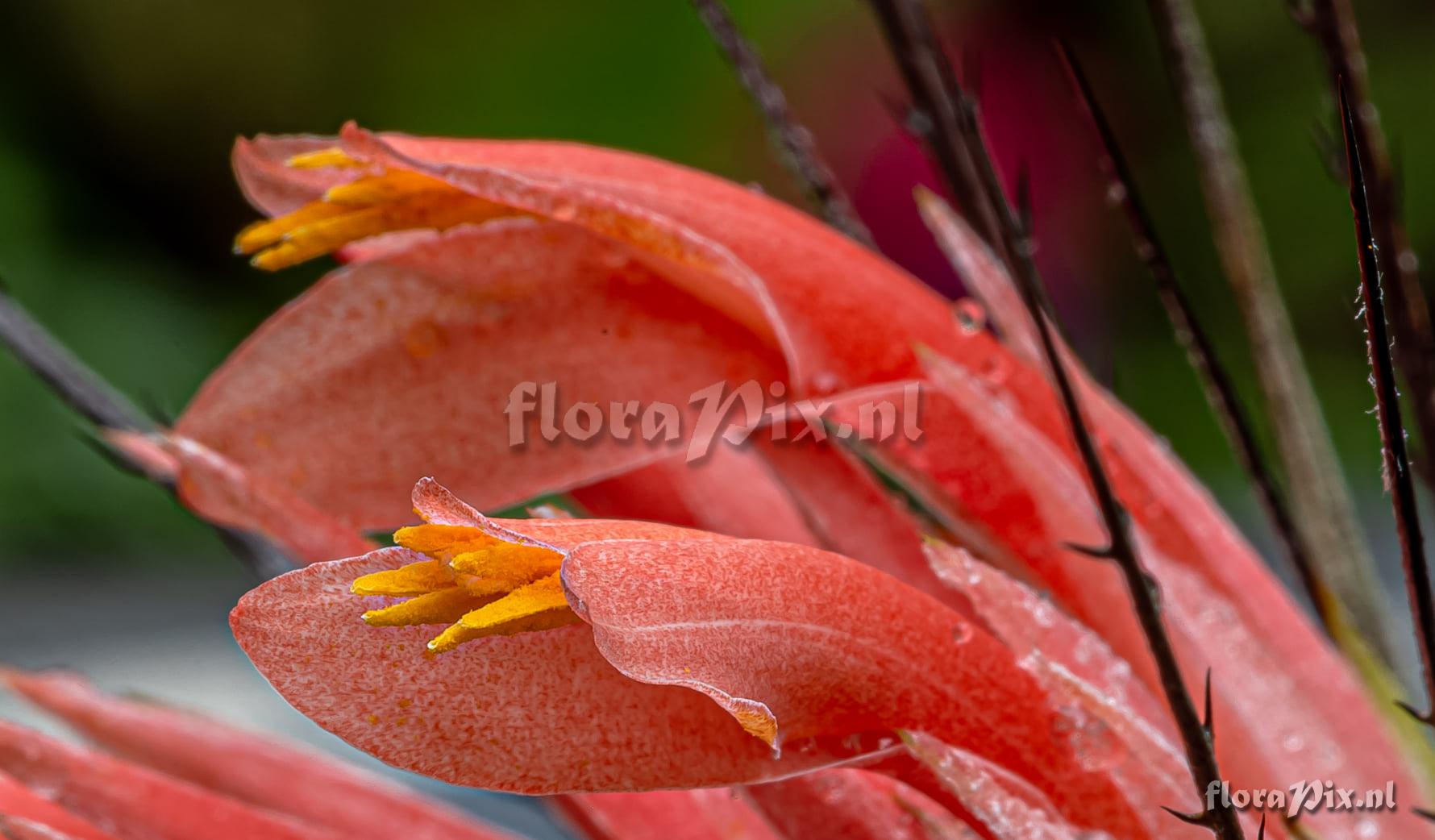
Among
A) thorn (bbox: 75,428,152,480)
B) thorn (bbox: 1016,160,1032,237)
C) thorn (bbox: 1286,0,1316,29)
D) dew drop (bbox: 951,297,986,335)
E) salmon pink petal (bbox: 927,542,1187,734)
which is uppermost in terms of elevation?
thorn (bbox: 1286,0,1316,29)

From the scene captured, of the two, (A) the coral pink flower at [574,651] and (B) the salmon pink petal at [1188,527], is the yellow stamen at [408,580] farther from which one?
(B) the salmon pink petal at [1188,527]

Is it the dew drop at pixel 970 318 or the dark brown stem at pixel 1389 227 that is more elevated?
the dark brown stem at pixel 1389 227

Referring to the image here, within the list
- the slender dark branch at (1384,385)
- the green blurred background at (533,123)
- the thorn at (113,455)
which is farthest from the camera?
the green blurred background at (533,123)

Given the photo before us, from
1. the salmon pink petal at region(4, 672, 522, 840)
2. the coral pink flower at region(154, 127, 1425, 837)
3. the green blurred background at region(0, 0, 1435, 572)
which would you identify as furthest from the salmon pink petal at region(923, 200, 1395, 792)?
the green blurred background at region(0, 0, 1435, 572)

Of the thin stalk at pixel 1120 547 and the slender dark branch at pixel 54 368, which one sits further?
the slender dark branch at pixel 54 368

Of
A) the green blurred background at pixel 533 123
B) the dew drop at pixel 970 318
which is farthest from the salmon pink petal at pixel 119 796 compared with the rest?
the green blurred background at pixel 533 123

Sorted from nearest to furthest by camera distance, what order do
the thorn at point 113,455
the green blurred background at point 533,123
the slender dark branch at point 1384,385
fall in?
1. the slender dark branch at point 1384,385
2. the thorn at point 113,455
3. the green blurred background at point 533,123

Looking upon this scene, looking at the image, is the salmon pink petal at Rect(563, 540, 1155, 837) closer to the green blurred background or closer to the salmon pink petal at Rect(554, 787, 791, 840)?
the salmon pink petal at Rect(554, 787, 791, 840)

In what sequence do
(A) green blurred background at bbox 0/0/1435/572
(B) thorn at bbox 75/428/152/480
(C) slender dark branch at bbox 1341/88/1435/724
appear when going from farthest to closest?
(A) green blurred background at bbox 0/0/1435/572 → (B) thorn at bbox 75/428/152/480 → (C) slender dark branch at bbox 1341/88/1435/724
